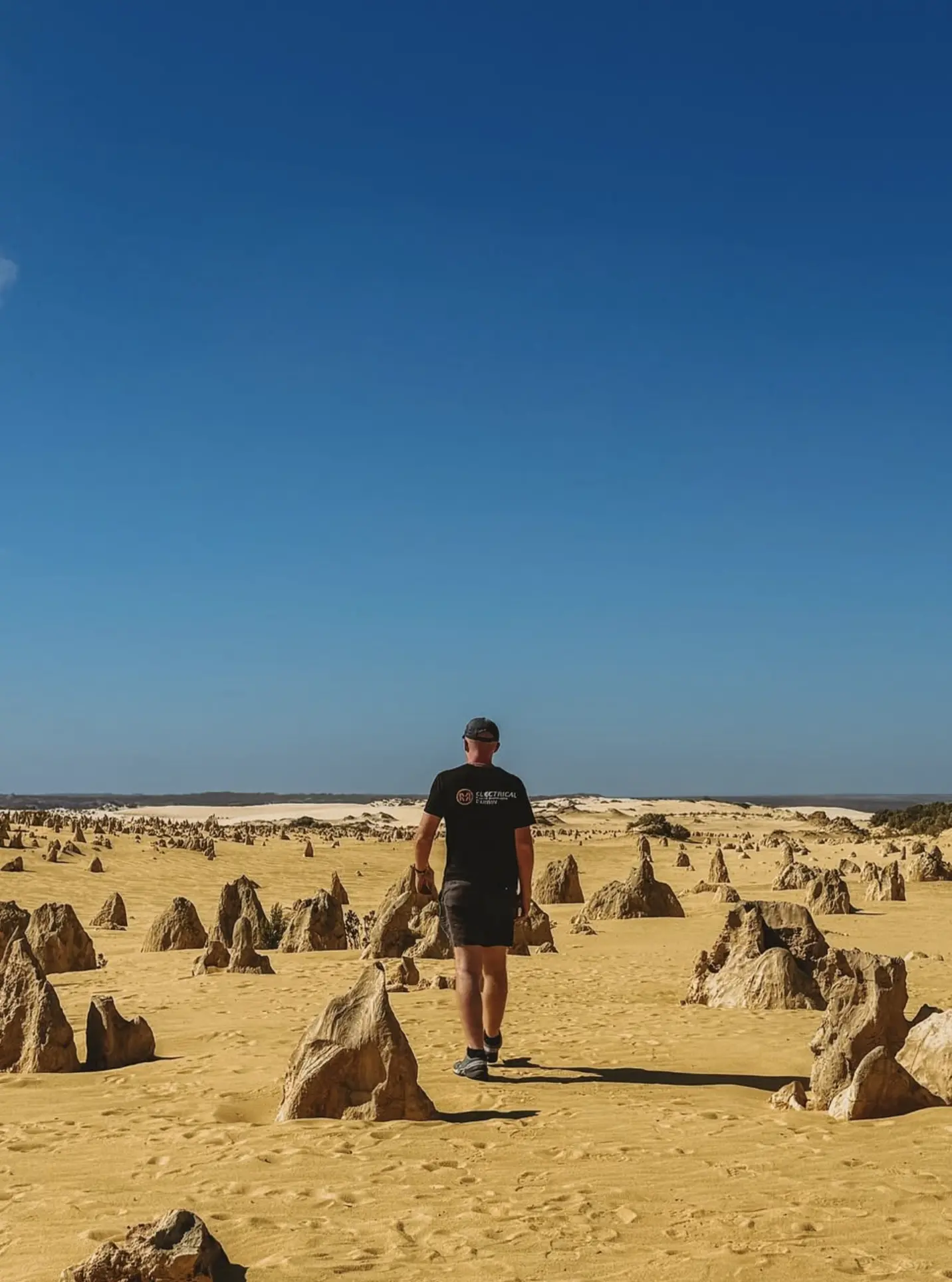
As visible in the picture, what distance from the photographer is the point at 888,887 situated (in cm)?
2159

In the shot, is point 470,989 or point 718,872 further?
point 718,872

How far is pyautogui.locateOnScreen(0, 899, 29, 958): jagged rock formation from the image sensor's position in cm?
1227

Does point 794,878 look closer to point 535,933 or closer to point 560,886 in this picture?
Answer: point 560,886

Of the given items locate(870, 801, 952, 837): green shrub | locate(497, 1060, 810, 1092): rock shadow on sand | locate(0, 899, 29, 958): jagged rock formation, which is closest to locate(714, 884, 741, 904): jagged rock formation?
locate(0, 899, 29, 958): jagged rock formation

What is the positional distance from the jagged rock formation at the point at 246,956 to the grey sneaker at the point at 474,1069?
5.66m

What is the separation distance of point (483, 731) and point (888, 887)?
16.9m

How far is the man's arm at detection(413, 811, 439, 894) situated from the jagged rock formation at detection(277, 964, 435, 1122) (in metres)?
0.87

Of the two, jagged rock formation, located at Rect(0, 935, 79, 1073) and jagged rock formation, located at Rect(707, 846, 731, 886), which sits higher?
jagged rock formation, located at Rect(0, 935, 79, 1073)

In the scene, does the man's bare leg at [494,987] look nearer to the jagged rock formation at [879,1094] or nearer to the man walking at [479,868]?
the man walking at [479,868]

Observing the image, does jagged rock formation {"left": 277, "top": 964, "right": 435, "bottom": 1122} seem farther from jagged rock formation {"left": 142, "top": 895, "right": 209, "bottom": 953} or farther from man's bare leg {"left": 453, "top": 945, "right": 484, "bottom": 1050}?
jagged rock formation {"left": 142, "top": 895, "right": 209, "bottom": 953}

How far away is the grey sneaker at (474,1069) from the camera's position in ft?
22.5

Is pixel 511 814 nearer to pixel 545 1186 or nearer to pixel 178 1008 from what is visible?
pixel 545 1186

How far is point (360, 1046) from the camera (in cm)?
593

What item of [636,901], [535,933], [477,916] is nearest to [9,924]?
[535,933]
